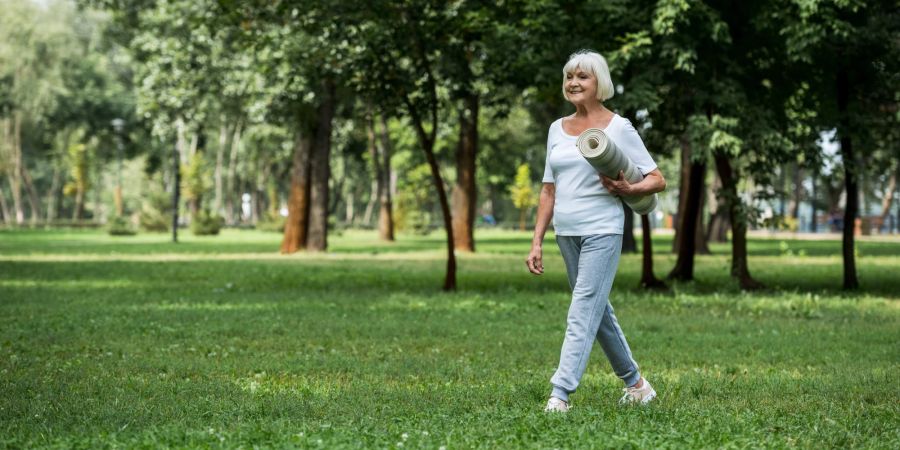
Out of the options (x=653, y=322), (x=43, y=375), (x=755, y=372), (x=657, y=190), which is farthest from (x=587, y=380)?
(x=653, y=322)

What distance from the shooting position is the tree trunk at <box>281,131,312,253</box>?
115 ft

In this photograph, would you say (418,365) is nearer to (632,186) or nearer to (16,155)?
(632,186)

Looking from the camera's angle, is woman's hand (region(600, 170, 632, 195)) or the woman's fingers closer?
woman's hand (region(600, 170, 632, 195))

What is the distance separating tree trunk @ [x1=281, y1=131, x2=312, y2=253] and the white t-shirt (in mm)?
27619

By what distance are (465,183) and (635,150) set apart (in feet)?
99.7

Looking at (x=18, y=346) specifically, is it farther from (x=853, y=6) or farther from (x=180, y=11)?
(x=180, y=11)

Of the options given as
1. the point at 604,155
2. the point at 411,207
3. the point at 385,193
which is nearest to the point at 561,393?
the point at 604,155

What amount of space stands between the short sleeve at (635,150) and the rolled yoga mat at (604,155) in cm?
13

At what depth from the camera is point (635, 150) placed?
24.1ft

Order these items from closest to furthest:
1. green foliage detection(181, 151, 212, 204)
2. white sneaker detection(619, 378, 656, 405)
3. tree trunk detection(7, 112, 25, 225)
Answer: white sneaker detection(619, 378, 656, 405)
green foliage detection(181, 151, 212, 204)
tree trunk detection(7, 112, 25, 225)

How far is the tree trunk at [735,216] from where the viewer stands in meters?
19.3

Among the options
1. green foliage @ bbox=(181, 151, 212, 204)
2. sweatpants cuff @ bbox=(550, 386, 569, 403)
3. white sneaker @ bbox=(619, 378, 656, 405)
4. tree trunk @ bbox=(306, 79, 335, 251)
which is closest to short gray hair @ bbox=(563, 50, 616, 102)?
sweatpants cuff @ bbox=(550, 386, 569, 403)

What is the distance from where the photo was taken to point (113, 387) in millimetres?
8922

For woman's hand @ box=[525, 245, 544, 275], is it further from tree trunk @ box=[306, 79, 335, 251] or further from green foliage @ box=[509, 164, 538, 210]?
green foliage @ box=[509, 164, 538, 210]
